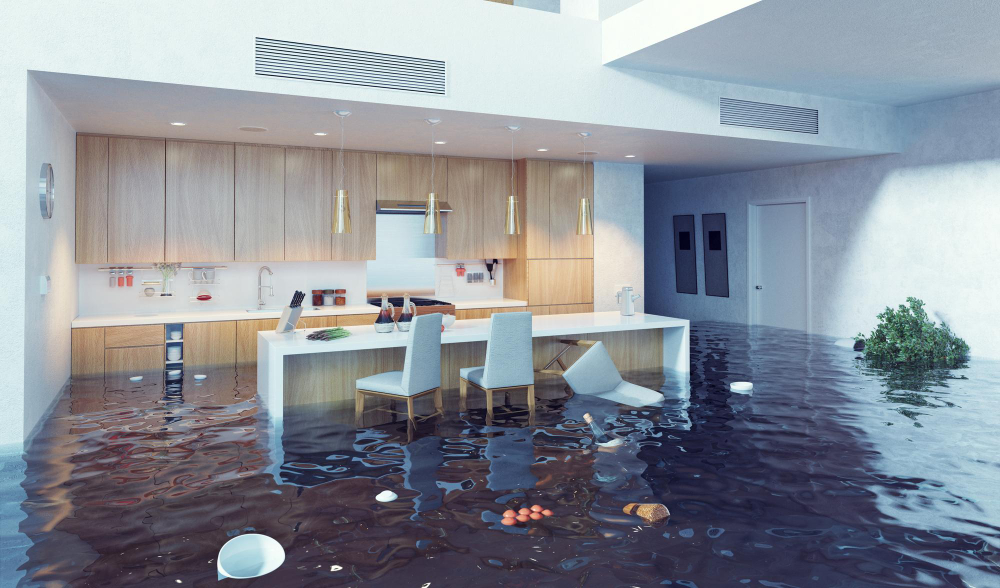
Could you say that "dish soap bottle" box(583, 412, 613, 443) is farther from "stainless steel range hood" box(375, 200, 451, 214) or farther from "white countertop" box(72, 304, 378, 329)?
"stainless steel range hood" box(375, 200, 451, 214)

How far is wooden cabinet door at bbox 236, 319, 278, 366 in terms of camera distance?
6793 millimetres

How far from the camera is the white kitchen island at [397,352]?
16.5 ft

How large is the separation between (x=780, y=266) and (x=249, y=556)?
9116 mm

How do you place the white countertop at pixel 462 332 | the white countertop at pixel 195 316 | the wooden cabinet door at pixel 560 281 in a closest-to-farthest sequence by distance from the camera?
the white countertop at pixel 462 332 < the white countertop at pixel 195 316 < the wooden cabinet door at pixel 560 281

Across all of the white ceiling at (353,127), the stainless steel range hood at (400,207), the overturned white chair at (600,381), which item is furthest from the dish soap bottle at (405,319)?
the stainless steel range hood at (400,207)

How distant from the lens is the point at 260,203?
7105 mm

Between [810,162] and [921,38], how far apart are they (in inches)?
160

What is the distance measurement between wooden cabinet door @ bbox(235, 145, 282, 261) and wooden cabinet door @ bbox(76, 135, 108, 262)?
1180mm

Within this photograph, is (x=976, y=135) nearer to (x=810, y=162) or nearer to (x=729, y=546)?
(x=810, y=162)

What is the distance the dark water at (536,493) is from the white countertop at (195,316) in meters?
0.97

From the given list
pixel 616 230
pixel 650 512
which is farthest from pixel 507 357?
pixel 616 230

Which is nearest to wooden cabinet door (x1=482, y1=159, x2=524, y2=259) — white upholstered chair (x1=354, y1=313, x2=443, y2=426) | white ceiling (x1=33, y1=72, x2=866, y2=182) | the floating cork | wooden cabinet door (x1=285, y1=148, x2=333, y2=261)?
white ceiling (x1=33, y1=72, x2=866, y2=182)

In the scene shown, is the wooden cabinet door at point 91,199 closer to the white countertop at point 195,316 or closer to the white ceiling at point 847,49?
the white countertop at point 195,316

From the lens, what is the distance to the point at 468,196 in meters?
8.12
